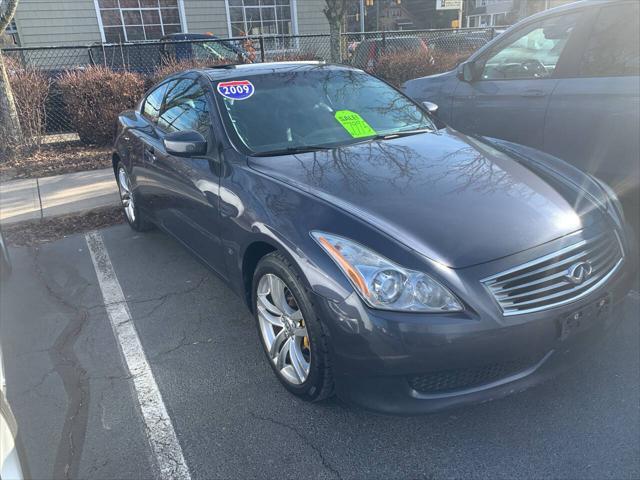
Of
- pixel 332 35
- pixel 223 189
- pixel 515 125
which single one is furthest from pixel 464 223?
pixel 332 35

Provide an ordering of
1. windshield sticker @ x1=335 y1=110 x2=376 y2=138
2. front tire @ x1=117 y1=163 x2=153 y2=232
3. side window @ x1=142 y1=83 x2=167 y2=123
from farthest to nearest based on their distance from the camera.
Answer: front tire @ x1=117 y1=163 x2=153 y2=232 < side window @ x1=142 y1=83 x2=167 y2=123 < windshield sticker @ x1=335 y1=110 x2=376 y2=138

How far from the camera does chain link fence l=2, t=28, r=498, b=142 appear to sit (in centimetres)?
841

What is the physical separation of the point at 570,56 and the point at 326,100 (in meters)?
2.05

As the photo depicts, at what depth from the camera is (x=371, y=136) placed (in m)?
3.40

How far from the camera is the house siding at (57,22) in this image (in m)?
15.5

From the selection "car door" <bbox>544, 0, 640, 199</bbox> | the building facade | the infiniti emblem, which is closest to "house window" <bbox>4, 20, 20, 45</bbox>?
the building facade

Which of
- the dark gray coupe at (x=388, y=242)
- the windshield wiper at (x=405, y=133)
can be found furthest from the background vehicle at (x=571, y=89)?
the windshield wiper at (x=405, y=133)

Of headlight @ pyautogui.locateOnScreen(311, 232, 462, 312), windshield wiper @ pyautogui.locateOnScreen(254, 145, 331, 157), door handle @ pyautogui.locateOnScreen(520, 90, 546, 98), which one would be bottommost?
headlight @ pyautogui.locateOnScreen(311, 232, 462, 312)

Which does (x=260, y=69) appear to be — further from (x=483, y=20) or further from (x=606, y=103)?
(x=483, y=20)

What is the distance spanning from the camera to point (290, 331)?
2645mm

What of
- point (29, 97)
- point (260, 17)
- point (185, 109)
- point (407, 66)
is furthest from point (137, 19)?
point (185, 109)

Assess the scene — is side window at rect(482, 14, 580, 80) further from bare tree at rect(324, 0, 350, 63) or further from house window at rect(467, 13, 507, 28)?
house window at rect(467, 13, 507, 28)

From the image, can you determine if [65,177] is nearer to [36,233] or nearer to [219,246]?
[36,233]

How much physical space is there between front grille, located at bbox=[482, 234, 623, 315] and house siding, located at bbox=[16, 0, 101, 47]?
17.3 metres
